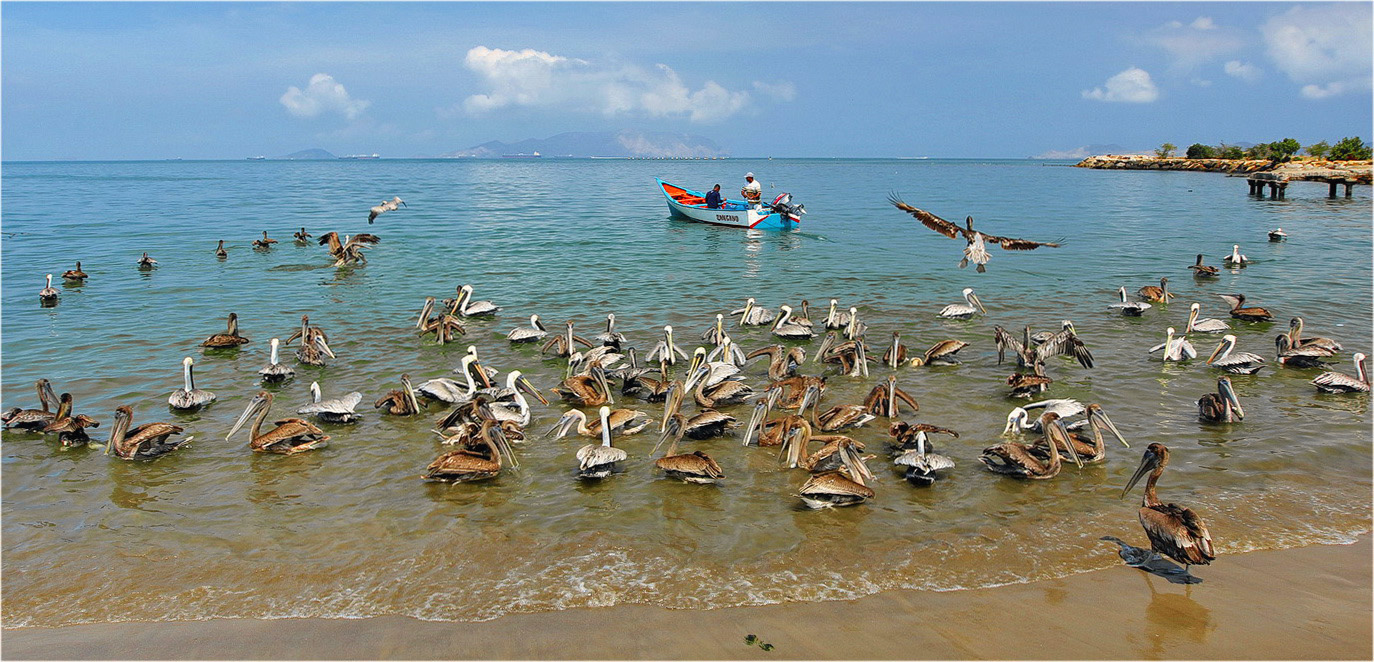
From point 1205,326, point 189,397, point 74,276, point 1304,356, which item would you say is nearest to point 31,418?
point 189,397

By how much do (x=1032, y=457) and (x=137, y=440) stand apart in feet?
29.8

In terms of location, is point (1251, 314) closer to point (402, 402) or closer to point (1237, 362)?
point (1237, 362)

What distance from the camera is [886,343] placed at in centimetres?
1384

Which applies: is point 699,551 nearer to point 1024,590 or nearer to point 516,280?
point 1024,590

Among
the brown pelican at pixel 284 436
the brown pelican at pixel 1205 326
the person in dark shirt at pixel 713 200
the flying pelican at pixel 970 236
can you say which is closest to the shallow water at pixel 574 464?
the brown pelican at pixel 284 436

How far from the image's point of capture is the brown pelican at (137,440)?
8562 mm

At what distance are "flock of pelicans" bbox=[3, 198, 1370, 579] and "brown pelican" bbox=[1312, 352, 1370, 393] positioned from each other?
0.06ft

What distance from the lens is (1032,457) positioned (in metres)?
7.95

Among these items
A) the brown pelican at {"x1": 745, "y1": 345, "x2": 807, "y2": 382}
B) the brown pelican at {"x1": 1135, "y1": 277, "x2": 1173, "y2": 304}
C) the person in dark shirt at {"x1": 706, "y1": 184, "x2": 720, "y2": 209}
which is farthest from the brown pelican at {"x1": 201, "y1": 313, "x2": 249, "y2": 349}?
the person in dark shirt at {"x1": 706, "y1": 184, "x2": 720, "y2": 209}

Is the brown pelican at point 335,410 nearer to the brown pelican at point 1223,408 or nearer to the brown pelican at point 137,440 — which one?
the brown pelican at point 137,440

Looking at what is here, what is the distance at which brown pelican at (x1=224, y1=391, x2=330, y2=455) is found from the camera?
8727mm

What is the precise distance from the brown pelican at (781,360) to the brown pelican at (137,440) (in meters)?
7.26

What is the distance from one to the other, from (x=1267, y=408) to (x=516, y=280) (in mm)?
15591

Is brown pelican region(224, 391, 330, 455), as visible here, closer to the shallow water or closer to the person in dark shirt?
the shallow water
